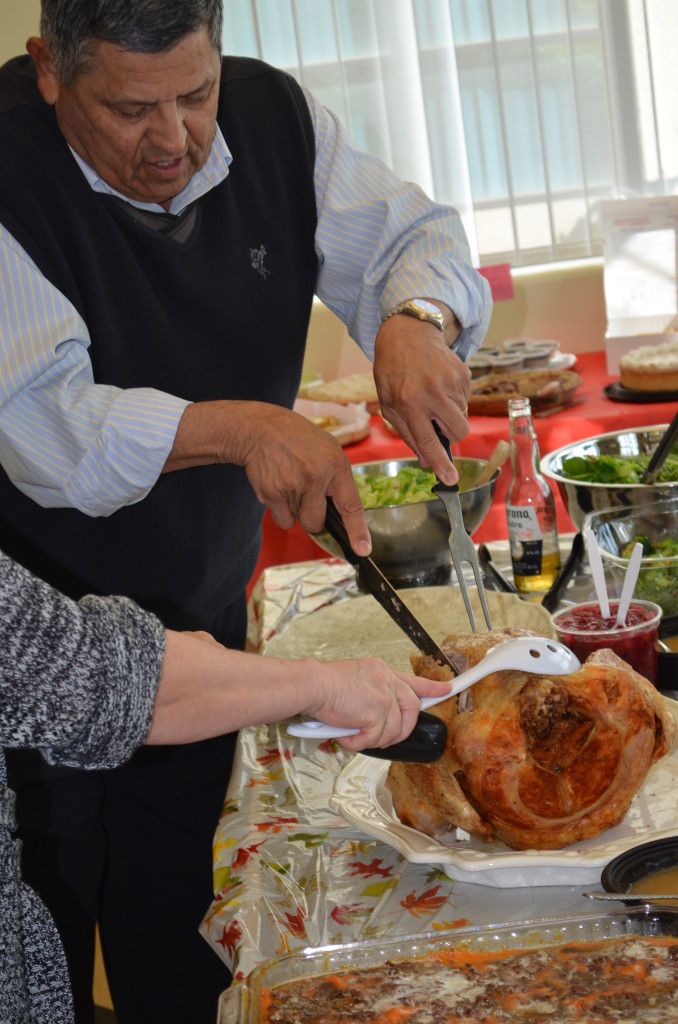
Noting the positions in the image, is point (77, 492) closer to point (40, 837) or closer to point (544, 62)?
point (40, 837)

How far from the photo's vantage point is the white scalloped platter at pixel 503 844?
3.34 ft

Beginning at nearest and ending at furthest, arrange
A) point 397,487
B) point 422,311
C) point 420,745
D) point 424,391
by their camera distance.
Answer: point 420,745 → point 424,391 → point 422,311 → point 397,487

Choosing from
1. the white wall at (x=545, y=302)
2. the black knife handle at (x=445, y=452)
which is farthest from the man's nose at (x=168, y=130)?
the white wall at (x=545, y=302)

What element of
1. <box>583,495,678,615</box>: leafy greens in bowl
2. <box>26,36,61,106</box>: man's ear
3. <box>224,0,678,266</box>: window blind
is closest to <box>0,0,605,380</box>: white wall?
<box>224,0,678,266</box>: window blind

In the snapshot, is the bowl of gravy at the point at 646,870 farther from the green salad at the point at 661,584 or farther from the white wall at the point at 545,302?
the white wall at the point at 545,302

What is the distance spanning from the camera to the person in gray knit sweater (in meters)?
0.85

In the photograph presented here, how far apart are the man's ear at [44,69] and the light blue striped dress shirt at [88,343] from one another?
0.36 feet

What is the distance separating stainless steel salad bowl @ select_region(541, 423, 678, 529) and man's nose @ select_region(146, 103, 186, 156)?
2.71 ft

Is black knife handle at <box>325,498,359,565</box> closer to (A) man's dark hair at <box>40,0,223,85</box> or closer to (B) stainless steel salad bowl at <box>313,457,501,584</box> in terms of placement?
(B) stainless steel salad bowl at <box>313,457,501,584</box>

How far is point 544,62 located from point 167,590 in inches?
147

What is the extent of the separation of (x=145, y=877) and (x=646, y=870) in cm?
124

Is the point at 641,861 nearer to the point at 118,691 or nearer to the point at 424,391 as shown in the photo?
the point at 118,691

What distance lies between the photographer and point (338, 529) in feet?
4.64

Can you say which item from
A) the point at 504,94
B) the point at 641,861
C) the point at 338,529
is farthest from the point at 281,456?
the point at 504,94
